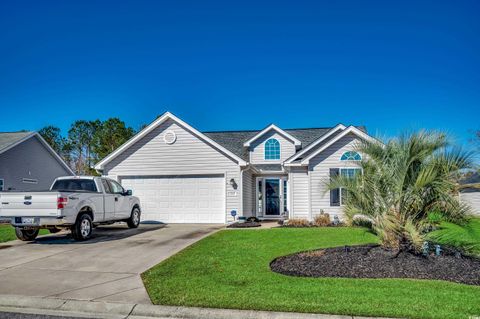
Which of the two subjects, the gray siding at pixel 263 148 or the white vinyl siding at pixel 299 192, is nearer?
the white vinyl siding at pixel 299 192

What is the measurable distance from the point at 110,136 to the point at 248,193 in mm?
27970

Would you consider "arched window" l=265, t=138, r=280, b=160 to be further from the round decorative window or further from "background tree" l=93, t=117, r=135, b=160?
"background tree" l=93, t=117, r=135, b=160

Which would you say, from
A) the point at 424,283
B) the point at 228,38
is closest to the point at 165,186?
the point at 228,38

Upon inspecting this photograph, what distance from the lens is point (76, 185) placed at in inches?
499

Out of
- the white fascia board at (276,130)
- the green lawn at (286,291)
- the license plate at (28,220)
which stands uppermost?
the white fascia board at (276,130)

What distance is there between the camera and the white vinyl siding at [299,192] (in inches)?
680

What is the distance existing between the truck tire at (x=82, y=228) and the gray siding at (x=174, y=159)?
685 centimetres

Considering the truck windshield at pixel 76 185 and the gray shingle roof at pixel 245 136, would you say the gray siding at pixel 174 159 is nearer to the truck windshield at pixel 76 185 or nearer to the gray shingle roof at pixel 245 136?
the gray shingle roof at pixel 245 136

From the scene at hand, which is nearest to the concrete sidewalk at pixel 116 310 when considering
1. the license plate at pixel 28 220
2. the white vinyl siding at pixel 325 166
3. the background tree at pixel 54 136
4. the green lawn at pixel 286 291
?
the green lawn at pixel 286 291

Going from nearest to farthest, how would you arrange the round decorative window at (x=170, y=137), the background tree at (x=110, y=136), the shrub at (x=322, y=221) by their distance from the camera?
1. the shrub at (x=322, y=221)
2. the round decorative window at (x=170, y=137)
3. the background tree at (x=110, y=136)

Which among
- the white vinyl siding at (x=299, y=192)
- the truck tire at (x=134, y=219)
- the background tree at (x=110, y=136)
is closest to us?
the truck tire at (x=134, y=219)

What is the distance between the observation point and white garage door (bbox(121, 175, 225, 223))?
A: 1762 cm

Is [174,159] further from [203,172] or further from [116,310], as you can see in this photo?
[116,310]

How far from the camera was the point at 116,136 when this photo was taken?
41469mm
